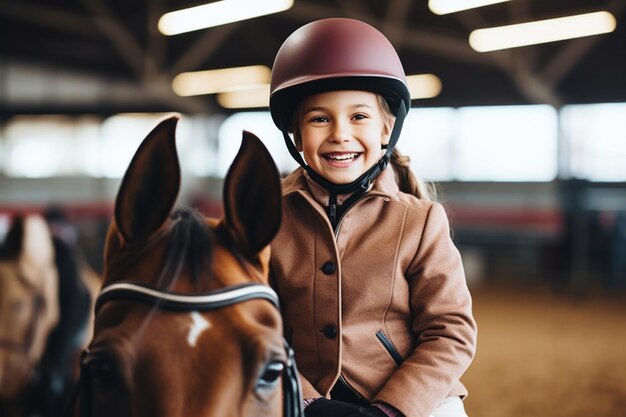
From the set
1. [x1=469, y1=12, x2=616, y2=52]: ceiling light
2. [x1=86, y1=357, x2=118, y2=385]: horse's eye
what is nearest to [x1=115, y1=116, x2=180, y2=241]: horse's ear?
[x1=86, y1=357, x2=118, y2=385]: horse's eye

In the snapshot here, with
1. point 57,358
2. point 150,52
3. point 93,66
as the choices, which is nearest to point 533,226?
point 150,52

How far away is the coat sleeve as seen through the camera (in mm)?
1224

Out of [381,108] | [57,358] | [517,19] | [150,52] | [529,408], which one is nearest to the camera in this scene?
[381,108]

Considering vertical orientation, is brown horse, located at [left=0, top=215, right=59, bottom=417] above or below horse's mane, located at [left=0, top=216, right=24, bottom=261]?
below

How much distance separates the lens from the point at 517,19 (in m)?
7.82

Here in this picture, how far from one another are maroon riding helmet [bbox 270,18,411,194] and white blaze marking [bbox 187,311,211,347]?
1.65 feet

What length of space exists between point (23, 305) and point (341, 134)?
8.77ft

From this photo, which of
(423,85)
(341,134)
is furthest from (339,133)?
(423,85)

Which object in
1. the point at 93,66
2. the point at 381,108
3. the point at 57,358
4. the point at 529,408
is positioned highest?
the point at 93,66

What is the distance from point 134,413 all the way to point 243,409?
154 mm

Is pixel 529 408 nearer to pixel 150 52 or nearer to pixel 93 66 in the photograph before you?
pixel 150 52

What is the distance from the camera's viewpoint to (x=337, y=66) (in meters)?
1.30

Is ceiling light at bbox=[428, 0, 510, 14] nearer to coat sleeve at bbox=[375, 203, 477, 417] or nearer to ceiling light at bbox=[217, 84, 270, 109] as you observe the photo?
coat sleeve at bbox=[375, 203, 477, 417]

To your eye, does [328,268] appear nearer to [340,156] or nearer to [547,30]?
[340,156]
